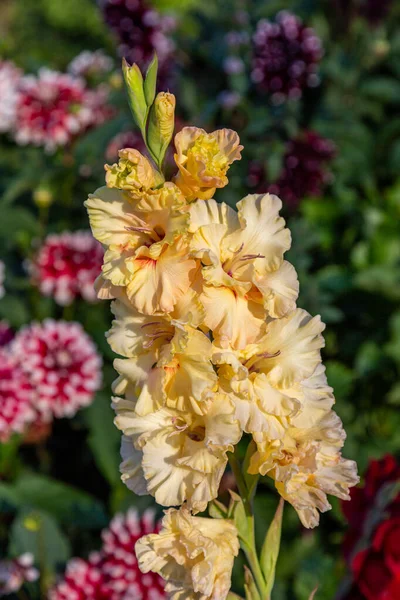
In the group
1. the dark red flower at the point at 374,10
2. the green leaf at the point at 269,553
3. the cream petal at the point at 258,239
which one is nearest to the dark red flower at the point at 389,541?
the green leaf at the point at 269,553

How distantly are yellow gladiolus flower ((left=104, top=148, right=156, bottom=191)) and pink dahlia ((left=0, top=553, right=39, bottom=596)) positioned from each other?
2.76 ft

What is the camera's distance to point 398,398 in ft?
6.21

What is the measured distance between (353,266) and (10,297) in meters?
0.95

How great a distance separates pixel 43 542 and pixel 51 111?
46.9 inches

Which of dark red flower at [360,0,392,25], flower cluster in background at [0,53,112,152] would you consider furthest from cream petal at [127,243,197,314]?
dark red flower at [360,0,392,25]

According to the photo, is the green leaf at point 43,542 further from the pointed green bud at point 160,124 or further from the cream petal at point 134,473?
the pointed green bud at point 160,124

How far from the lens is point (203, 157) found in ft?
2.22

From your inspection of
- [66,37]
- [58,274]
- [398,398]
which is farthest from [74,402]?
[66,37]

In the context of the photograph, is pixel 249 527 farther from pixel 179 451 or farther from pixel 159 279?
pixel 159 279

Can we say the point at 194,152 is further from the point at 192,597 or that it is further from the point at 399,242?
the point at 399,242

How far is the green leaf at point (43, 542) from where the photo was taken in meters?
1.44

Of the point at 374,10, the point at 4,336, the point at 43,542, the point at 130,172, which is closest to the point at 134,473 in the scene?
the point at 130,172

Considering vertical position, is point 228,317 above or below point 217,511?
above

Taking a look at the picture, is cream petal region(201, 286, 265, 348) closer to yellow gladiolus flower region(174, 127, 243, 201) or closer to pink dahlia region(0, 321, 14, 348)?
yellow gladiolus flower region(174, 127, 243, 201)
